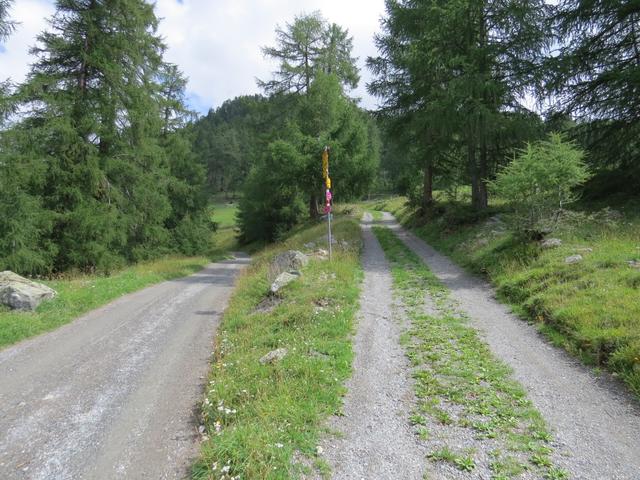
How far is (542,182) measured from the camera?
11109 mm

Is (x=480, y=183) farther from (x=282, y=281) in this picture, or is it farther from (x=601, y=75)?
(x=282, y=281)

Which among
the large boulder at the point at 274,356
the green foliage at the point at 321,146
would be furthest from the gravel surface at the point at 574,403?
the green foliage at the point at 321,146

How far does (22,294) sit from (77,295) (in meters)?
1.62

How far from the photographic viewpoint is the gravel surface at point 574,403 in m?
3.51

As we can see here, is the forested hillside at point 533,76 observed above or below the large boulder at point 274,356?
above

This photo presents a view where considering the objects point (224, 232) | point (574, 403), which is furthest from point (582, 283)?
point (224, 232)

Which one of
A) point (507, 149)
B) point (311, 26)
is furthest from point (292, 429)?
point (311, 26)

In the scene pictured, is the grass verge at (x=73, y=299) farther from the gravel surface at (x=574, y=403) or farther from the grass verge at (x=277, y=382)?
the gravel surface at (x=574, y=403)

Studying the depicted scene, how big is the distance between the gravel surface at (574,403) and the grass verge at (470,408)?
190 mm

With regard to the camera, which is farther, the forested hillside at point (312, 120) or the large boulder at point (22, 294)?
the forested hillside at point (312, 120)

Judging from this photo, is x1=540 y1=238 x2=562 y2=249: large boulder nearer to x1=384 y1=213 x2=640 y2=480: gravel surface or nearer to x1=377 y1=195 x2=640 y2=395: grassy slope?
x1=377 y1=195 x2=640 y2=395: grassy slope

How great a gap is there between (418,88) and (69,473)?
66.7 ft

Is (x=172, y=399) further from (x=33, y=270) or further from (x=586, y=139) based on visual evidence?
(x=586, y=139)

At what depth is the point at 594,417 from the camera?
4.20 m
